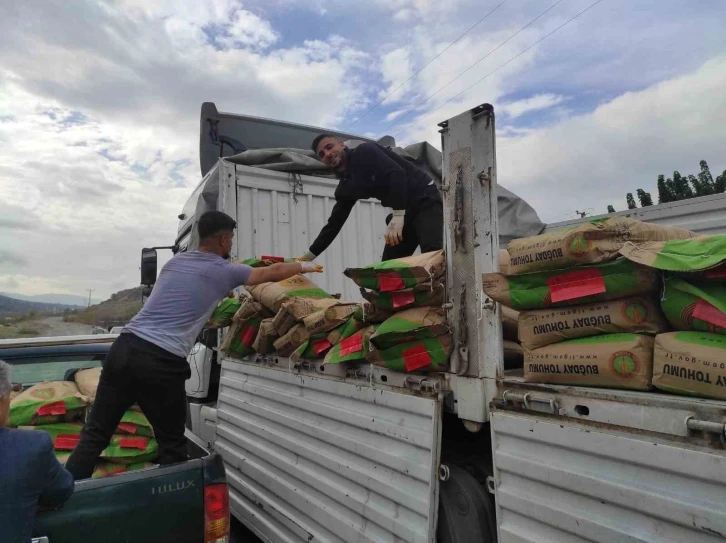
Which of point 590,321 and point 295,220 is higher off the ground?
point 295,220

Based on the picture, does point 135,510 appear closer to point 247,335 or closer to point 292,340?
point 292,340

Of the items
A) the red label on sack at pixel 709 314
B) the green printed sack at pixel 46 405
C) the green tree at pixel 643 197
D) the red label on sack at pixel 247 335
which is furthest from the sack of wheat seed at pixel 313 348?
the green tree at pixel 643 197

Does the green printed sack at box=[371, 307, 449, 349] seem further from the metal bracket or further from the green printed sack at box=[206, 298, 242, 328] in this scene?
the green printed sack at box=[206, 298, 242, 328]

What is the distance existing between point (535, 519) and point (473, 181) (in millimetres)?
1230

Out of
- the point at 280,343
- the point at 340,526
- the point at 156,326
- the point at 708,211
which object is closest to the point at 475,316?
the point at 340,526

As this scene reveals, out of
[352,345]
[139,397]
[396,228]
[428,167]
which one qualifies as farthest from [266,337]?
[428,167]

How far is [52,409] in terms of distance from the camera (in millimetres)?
2732

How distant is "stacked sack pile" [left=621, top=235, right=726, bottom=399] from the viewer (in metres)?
1.35

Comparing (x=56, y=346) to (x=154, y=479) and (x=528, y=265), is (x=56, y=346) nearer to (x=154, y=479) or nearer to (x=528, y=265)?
(x=154, y=479)

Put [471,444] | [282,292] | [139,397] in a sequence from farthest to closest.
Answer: [282,292], [139,397], [471,444]

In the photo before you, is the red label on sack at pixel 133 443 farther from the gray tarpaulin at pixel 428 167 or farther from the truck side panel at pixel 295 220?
the gray tarpaulin at pixel 428 167

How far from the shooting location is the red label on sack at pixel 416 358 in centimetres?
208

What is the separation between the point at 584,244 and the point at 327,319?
4.89 ft

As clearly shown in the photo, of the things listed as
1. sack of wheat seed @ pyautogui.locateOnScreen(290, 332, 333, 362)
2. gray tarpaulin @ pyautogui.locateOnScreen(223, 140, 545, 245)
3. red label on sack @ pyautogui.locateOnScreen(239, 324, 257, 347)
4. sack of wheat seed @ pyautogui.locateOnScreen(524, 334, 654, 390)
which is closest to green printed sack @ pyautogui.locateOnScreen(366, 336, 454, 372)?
sack of wheat seed @ pyautogui.locateOnScreen(524, 334, 654, 390)
